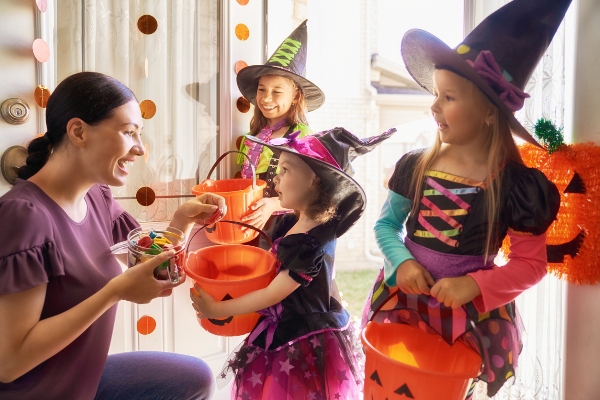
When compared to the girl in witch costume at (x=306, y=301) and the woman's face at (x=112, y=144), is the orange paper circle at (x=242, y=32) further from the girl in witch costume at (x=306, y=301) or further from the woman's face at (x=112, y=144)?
the woman's face at (x=112, y=144)

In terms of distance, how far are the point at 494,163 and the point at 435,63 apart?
1.04ft

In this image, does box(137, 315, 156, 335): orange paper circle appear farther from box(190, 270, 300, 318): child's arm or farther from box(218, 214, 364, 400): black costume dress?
box(190, 270, 300, 318): child's arm

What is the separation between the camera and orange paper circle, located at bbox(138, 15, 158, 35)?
199 cm

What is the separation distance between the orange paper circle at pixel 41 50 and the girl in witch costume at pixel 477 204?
4.10 ft

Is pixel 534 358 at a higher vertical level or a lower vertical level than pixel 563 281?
lower

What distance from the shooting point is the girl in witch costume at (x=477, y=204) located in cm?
117

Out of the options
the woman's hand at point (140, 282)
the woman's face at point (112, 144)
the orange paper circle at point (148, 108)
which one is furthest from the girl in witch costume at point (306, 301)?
the orange paper circle at point (148, 108)

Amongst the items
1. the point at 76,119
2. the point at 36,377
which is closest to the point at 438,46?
the point at 76,119

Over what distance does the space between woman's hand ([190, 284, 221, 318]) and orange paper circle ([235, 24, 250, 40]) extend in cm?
122

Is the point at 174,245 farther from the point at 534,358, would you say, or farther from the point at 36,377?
the point at 534,358

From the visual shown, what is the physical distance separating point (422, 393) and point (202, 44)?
5.59ft

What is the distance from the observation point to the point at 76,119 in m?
1.27

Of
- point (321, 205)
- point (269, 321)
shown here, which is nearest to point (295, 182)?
point (321, 205)

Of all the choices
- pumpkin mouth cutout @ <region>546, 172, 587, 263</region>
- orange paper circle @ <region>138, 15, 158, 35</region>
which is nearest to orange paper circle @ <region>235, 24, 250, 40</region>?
orange paper circle @ <region>138, 15, 158, 35</region>
